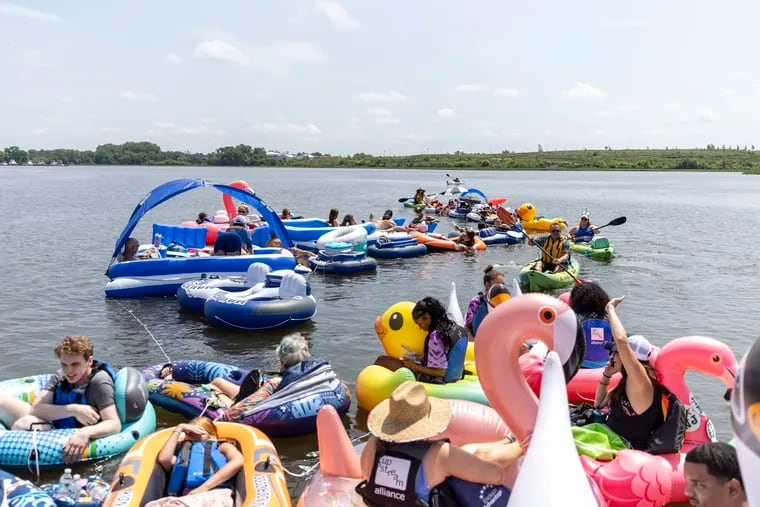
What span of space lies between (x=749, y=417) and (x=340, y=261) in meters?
13.2

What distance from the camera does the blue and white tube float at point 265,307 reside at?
31.7 ft

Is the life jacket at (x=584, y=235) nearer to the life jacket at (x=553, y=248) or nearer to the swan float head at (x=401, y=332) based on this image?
the life jacket at (x=553, y=248)

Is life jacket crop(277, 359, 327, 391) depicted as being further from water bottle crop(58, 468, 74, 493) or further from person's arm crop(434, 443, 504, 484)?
person's arm crop(434, 443, 504, 484)

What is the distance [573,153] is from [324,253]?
312ft

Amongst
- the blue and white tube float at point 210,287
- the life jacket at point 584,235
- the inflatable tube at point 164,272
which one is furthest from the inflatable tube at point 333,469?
the life jacket at point 584,235

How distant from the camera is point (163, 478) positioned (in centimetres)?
434

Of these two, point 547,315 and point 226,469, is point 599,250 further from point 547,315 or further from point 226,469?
point 226,469

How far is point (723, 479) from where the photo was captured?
263 cm

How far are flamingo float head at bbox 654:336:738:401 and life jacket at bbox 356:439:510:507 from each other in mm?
1919

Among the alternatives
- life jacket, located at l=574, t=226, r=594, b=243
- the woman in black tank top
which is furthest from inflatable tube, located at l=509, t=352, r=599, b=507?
life jacket, located at l=574, t=226, r=594, b=243

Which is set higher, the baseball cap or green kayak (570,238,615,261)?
the baseball cap

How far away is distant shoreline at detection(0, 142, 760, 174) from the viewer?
82062 millimetres

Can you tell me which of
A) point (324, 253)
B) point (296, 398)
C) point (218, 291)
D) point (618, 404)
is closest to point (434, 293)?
point (324, 253)

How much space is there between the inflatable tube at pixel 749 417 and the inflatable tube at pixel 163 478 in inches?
133
